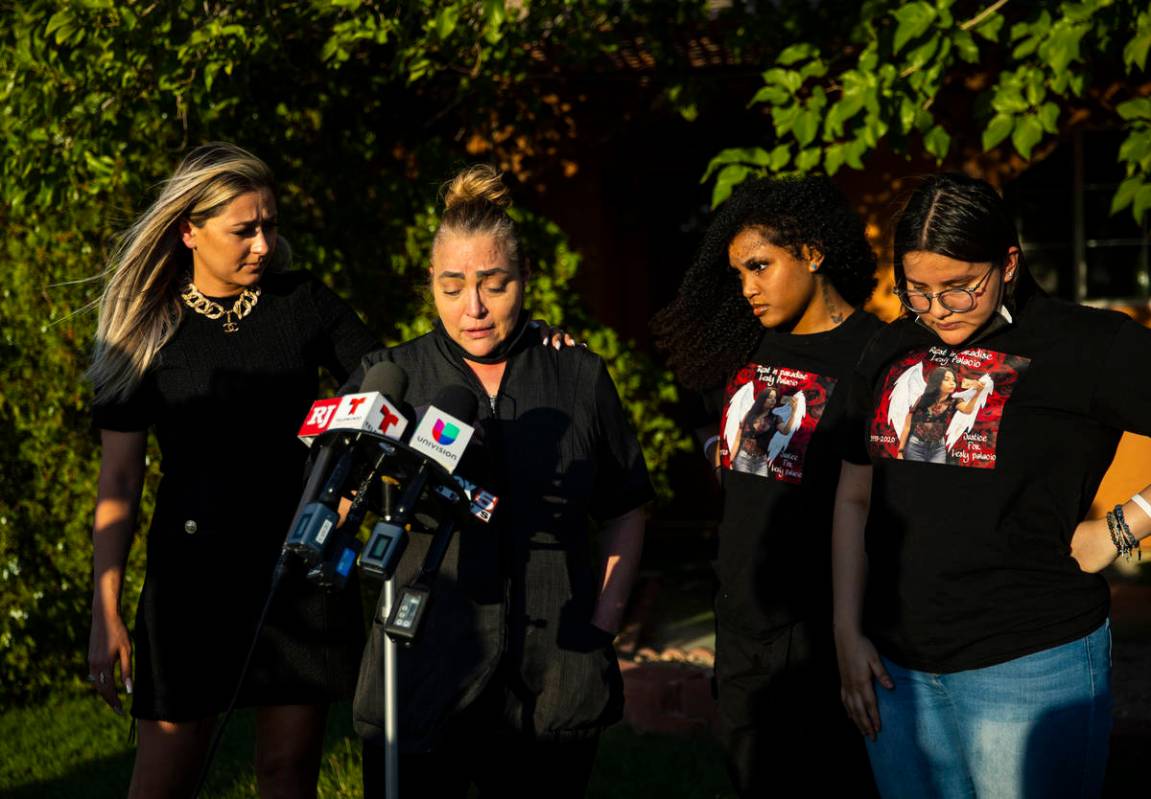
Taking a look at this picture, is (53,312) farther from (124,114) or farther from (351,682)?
(351,682)

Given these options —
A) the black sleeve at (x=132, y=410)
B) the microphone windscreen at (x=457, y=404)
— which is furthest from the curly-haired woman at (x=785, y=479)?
the black sleeve at (x=132, y=410)

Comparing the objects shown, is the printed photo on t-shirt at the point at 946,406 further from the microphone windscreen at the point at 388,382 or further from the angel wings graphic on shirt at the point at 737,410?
the microphone windscreen at the point at 388,382

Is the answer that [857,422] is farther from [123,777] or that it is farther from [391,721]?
[123,777]

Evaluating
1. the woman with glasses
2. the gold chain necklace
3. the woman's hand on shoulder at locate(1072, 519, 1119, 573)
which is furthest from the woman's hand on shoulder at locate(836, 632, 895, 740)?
the gold chain necklace

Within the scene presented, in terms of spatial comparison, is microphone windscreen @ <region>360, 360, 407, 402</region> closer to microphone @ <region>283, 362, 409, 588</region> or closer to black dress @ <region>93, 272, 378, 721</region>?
microphone @ <region>283, 362, 409, 588</region>

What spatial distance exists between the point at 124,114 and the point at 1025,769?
4.87 metres

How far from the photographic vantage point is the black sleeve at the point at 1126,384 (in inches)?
98.8

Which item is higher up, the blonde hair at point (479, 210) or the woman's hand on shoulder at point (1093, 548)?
the blonde hair at point (479, 210)

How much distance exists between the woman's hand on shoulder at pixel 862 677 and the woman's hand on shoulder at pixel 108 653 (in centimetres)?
173

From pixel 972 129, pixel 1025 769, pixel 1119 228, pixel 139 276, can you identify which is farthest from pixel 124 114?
pixel 1119 228

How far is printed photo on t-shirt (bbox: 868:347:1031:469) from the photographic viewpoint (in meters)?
2.61

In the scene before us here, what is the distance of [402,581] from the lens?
8.58 ft

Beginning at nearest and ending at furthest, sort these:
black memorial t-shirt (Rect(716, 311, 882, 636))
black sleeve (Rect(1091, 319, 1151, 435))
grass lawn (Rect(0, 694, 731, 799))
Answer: black sleeve (Rect(1091, 319, 1151, 435))
black memorial t-shirt (Rect(716, 311, 882, 636))
grass lawn (Rect(0, 694, 731, 799))

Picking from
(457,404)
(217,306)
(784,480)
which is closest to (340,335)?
(217,306)
